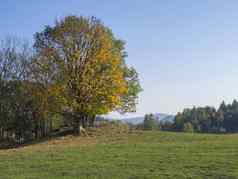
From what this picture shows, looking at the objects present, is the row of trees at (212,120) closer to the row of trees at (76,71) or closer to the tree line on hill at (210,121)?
the tree line on hill at (210,121)

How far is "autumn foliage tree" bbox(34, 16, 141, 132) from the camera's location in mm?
35750

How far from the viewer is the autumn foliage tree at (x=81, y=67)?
35.8m

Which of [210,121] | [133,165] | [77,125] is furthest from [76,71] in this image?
[210,121]

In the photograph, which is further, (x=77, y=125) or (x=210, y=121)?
(x=210, y=121)

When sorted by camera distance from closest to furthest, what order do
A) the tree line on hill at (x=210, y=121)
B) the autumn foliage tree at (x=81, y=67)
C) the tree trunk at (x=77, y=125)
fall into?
the autumn foliage tree at (x=81, y=67), the tree trunk at (x=77, y=125), the tree line on hill at (x=210, y=121)

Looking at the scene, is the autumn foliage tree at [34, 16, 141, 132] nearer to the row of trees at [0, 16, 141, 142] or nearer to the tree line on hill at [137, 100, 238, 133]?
the row of trees at [0, 16, 141, 142]

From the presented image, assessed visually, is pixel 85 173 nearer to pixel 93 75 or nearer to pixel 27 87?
pixel 93 75

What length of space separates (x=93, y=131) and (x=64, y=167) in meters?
23.4

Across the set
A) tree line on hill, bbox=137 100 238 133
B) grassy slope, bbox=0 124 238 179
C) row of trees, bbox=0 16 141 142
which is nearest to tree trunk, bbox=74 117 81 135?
row of trees, bbox=0 16 141 142

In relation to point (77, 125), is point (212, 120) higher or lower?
higher

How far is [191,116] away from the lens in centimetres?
11594

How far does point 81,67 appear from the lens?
119ft

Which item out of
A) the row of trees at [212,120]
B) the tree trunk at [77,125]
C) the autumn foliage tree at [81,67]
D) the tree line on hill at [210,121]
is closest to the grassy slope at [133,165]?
the autumn foliage tree at [81,67]

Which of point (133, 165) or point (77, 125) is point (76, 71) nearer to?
point (77, 125)
